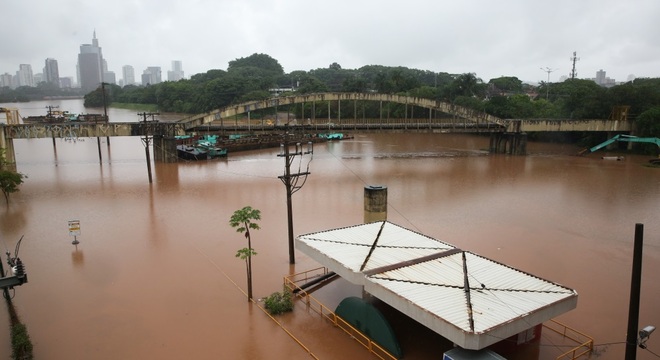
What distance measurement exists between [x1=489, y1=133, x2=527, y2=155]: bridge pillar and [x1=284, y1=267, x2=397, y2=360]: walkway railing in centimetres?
4188

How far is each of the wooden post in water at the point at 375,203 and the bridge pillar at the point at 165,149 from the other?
100ft

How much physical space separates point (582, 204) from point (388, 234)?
1941 cm

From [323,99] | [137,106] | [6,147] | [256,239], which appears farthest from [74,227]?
[137,106]

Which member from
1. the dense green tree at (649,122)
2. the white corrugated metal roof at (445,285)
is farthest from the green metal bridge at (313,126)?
the white corrugated metal roof at (445,285)

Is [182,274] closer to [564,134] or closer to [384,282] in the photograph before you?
[384,282]

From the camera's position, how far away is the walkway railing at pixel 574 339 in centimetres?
1234

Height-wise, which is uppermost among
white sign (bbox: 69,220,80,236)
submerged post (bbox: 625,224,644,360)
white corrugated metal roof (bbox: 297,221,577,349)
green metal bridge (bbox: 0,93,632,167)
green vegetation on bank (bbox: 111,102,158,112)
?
green vegetation on bank (bbox: 111,102,158,112)

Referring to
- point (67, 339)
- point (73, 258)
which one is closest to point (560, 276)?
point (67, 339)

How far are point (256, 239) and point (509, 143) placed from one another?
40.4 meters

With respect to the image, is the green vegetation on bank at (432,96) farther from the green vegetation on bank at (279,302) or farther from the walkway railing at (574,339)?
the walkway railing at (574,339)

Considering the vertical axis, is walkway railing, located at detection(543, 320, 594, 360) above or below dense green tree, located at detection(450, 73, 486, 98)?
below

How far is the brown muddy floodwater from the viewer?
13.4 meters

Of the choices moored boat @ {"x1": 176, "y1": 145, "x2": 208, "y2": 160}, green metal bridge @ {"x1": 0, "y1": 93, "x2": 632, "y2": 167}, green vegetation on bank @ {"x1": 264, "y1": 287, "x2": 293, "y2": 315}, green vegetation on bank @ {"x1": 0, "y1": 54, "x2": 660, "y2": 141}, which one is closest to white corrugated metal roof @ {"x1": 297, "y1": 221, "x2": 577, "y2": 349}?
green vegetation on bank @ {"x1": 264, "y1": 287, "x2": 293, "y2": 315}

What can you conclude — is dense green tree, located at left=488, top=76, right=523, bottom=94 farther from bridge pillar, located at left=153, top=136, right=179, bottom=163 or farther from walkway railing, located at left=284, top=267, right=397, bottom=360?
walkway railing, located at left=284, top=267, right=397, bottom=360
